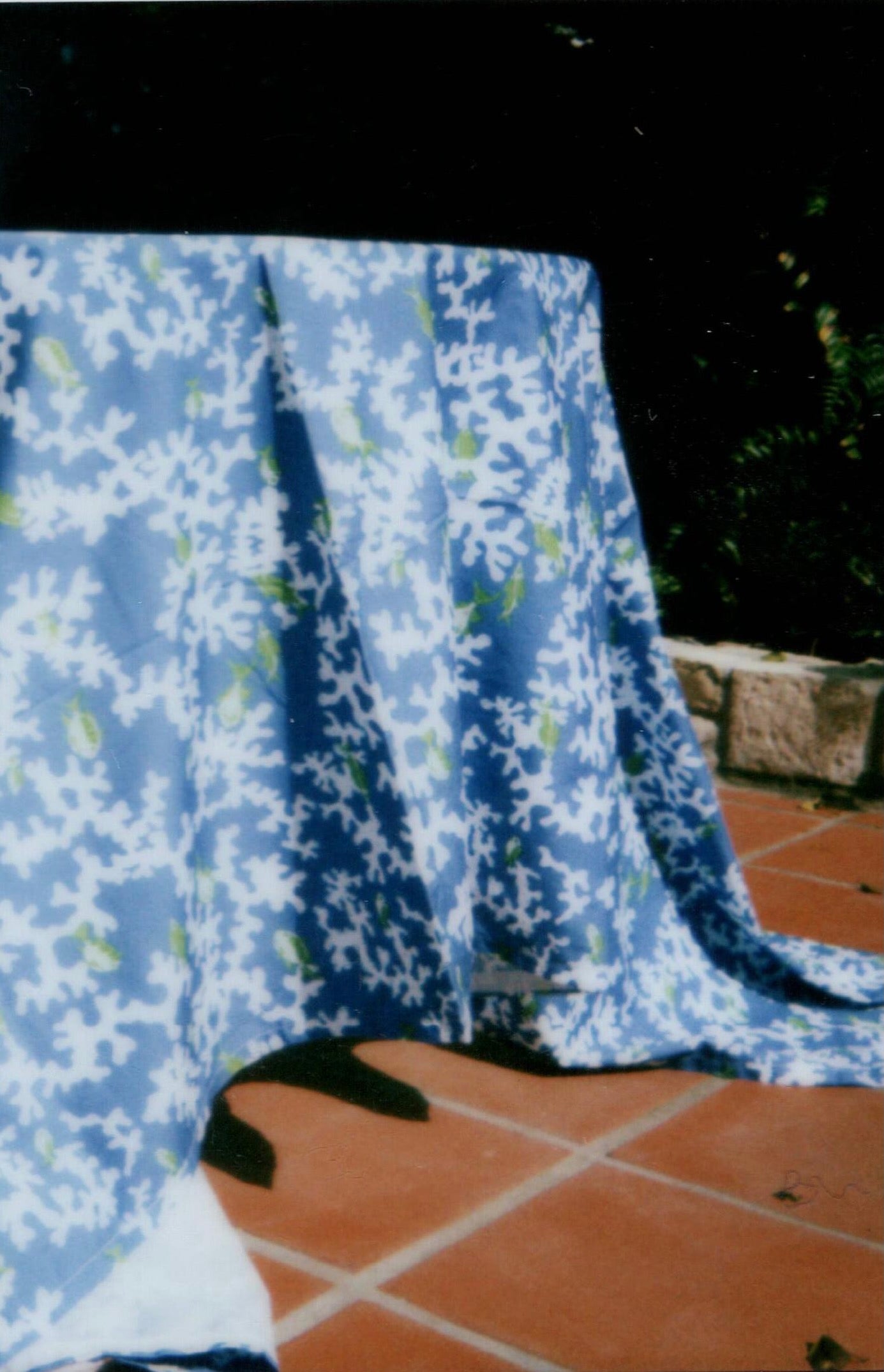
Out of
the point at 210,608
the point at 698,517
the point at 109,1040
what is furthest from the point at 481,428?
the point at 698,517

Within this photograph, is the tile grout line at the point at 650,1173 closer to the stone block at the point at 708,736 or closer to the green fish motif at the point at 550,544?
the green fish motif at the point at 550,544

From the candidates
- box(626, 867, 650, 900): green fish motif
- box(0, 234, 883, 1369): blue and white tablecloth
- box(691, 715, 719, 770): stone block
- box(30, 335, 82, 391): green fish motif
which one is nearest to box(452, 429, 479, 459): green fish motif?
box(0, 234, 883, 1369): blue and white tablecloth

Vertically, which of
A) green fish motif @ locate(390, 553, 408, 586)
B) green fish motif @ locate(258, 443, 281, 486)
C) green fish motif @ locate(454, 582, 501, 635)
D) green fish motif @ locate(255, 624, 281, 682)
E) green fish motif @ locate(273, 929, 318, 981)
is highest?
green fish motif @ locate(258, 443, 281, 486)

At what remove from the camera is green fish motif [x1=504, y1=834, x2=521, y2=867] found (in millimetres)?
1319

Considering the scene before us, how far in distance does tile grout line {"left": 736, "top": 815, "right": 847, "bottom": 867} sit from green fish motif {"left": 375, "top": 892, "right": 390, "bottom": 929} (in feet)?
4.11

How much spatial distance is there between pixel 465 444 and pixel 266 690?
30 centimetres

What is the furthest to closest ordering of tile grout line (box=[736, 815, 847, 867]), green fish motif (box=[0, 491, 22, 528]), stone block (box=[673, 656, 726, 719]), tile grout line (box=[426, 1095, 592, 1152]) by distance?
stone block (box=[673, 656, 726, 719]), tile grout line (box=[736, 815, 847, 867]), tile grout line (box=[426, 1095, 592, 1152]), green fish motif (box=[0, 491, 22, 528])

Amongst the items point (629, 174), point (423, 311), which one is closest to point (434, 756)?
point (423, 311)

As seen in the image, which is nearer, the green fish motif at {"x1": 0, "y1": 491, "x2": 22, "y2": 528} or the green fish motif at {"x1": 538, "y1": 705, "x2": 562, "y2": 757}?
the green fish motif at {"x1": 0, "y1": 491, "x2": 22, "y2": 528}

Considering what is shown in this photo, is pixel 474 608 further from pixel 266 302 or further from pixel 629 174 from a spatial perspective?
pixel 629 174

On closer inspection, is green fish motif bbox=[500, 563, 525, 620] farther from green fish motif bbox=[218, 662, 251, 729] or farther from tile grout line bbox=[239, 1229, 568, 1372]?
tile grout line bbox=[239, 1229, 568, 1372]

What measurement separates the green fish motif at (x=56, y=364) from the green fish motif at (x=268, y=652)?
269mm

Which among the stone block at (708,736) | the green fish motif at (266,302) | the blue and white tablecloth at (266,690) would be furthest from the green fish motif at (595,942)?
the stone block at (708,736)

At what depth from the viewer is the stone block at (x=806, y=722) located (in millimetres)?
2754
